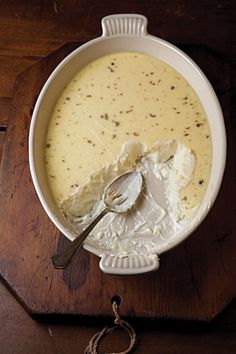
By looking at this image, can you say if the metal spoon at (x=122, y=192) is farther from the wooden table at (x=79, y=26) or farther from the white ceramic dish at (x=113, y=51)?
the wooden table at (x=79, y=26)

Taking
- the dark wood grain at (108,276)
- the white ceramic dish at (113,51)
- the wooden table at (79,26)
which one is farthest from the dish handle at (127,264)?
the wooden table at (79,26)

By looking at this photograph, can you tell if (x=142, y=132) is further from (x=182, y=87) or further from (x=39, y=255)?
(x=39, y=255)

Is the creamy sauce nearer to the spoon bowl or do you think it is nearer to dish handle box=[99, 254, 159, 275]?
the spoon bowl

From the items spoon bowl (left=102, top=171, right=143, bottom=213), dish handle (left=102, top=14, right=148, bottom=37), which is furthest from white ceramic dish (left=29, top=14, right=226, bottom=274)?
spoon bowl (left=102, top=171, right=143, bottom=213)

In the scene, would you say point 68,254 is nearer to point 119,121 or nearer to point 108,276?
point 108,276

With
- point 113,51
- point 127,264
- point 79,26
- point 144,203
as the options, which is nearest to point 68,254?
point 127,264

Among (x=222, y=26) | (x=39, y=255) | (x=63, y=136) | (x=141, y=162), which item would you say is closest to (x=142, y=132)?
(x=141, y=162)
